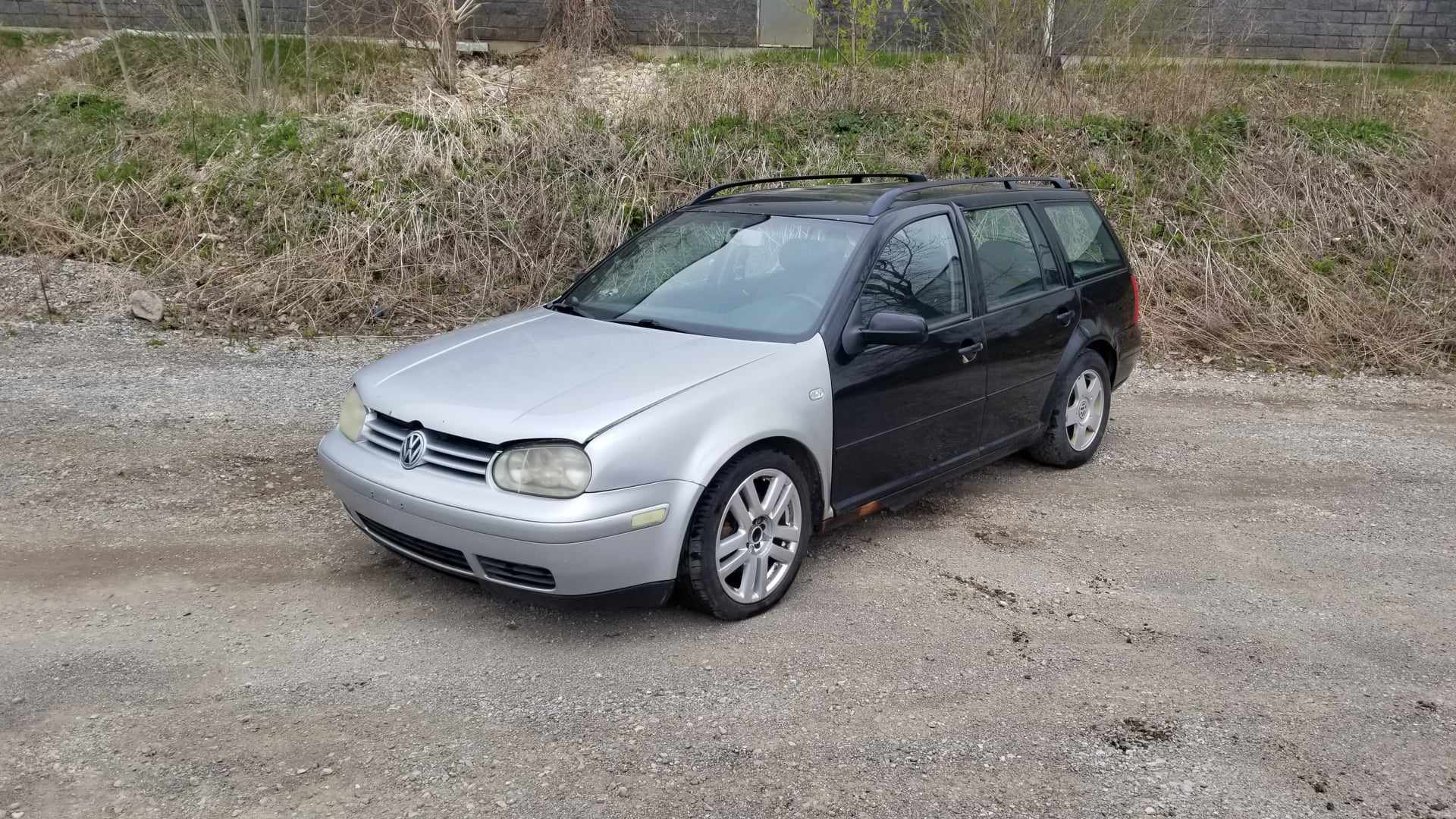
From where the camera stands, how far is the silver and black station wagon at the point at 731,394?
3.61 m

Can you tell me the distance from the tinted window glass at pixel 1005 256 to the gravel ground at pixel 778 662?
43.2 inches

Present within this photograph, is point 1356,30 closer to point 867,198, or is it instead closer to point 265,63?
point 867,198

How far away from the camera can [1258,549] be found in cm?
490

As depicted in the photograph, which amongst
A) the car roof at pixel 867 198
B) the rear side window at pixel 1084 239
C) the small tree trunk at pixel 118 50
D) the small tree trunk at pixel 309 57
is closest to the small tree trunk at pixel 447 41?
the small tree trunk at pixel 309 57

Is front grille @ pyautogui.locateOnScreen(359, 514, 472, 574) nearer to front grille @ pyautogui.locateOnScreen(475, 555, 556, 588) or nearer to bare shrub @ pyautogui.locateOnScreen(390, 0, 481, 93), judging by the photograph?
front grille @ pyautogui.locateOnScreen(475, 555, 556, 588)

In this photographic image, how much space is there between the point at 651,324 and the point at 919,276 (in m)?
1.25

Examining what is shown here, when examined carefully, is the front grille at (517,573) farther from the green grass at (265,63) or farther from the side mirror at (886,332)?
the green grass at (265,63)

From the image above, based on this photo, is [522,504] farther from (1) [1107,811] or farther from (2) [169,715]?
→ (1) [1107,811]

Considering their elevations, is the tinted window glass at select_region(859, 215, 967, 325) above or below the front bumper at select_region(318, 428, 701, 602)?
above

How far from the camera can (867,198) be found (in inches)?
198

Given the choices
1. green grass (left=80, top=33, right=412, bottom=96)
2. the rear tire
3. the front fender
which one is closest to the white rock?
green grass (left=80, top=33, right=412, bottom=96)

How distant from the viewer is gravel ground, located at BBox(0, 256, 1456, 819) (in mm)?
3049

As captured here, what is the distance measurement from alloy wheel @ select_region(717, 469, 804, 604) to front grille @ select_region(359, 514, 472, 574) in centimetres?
93

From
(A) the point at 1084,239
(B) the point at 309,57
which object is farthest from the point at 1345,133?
(B) the point at 309,57
